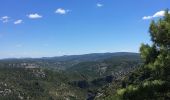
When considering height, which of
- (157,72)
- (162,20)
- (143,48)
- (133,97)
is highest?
(162,20)

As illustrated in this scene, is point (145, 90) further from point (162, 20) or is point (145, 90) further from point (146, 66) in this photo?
point (162, 20)

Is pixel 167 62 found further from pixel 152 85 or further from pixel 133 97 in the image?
pixel 133 97

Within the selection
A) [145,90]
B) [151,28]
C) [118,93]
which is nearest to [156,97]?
[145,90]

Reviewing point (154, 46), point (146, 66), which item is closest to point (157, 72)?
point (146, 66)

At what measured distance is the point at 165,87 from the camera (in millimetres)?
22766

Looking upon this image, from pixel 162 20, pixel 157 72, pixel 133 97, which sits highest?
pixel 162 20

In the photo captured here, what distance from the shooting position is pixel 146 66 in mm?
23641

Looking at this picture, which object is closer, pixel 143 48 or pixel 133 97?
pixel 133 97

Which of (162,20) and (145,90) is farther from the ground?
(162,20)

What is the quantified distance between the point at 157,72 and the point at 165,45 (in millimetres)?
2094

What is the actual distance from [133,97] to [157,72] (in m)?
2.28

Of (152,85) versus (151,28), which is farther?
(151,28)

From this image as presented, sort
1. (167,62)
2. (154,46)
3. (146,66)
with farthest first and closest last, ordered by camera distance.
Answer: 1. (154,46)
2. (146,66)
3. (167,62)

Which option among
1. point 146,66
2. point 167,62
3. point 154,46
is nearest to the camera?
point 167,62
